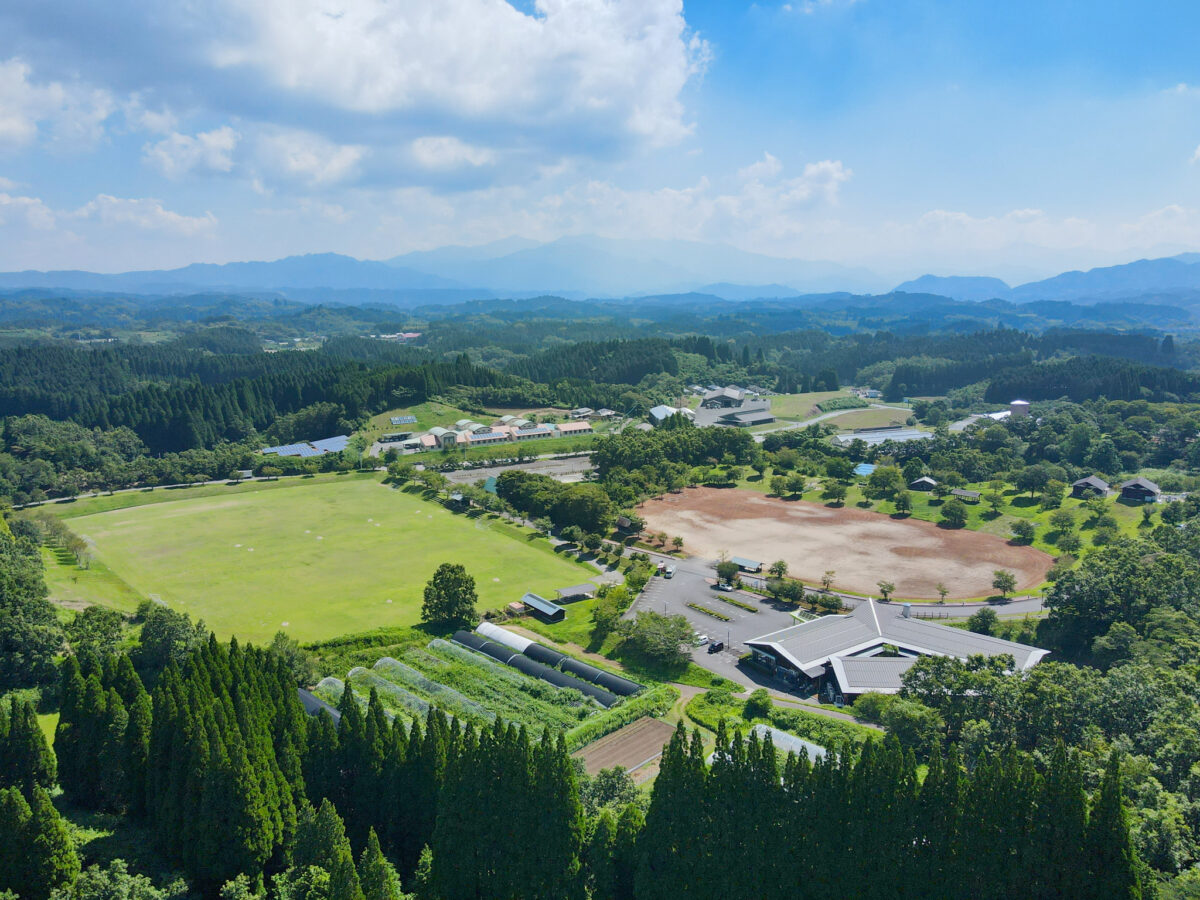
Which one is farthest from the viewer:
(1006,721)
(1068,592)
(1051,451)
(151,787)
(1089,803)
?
(1051,451)

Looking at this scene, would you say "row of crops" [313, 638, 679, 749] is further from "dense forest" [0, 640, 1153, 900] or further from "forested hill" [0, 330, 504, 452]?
"forested hill" [0, 330, 504, 452]

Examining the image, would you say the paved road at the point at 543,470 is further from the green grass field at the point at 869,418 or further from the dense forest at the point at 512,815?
the dense forest at the point at 512,815

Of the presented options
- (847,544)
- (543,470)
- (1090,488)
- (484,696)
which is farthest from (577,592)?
(1090,488)

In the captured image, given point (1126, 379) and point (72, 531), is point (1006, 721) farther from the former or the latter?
point (1126, 379)

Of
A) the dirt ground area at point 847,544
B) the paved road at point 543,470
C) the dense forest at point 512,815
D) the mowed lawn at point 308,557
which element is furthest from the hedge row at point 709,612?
the paved road at point 543,470

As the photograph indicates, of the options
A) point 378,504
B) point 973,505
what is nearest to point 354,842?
point 378,504
